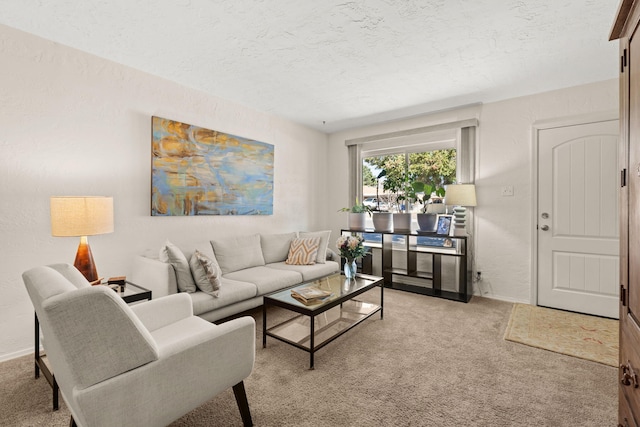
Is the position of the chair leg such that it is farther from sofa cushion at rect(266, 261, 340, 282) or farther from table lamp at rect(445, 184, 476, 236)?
table lamp at rect(445, 184, 476, 236)

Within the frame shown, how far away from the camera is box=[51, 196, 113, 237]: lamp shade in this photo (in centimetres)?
203

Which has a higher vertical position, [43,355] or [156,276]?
[156,276]

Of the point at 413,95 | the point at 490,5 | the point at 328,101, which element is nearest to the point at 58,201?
the point at 328,101

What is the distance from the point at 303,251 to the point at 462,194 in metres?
2.10

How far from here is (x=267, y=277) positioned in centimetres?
306

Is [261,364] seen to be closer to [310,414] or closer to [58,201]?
[310,414]

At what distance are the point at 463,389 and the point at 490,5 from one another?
2.51 m

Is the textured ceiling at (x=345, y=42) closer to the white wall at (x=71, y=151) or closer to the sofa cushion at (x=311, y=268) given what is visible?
the white wall at (x=71, y=151)

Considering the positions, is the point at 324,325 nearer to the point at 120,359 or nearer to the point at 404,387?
the point at 404,387

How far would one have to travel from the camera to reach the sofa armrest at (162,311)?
1.74 metres

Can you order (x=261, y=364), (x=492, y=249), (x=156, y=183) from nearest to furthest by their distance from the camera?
(x=261, y=364)
(x=156, y=183)
(x=492, y=249)

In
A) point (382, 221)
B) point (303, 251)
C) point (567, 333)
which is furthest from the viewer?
point (382, 221)

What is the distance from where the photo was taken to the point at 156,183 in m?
3.01

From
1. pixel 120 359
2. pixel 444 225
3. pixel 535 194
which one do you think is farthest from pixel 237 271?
pixel 535 194
